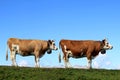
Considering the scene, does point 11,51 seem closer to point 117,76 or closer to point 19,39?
point 19,39

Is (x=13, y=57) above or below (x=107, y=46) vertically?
below

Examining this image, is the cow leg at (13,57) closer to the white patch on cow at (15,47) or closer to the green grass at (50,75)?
the white patch on cow at (15,47)

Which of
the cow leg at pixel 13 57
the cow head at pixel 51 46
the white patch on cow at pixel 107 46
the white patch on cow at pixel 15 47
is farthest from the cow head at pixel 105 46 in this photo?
the cow leg at pixel 13 57

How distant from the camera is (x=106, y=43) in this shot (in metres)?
38.3

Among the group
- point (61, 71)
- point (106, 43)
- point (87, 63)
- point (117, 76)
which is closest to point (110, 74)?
point (117, 76)

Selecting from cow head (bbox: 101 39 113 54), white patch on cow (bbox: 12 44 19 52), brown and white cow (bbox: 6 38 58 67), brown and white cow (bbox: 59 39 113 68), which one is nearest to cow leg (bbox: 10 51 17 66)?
brown and white cow (bbox: 6 38 58 67)

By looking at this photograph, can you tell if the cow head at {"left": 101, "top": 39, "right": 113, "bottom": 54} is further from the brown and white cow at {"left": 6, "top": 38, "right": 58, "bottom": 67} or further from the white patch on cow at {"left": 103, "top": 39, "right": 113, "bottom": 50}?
the brown and white cow at {"left": 6, "top": 38, "right": 58, "bottom": 67}

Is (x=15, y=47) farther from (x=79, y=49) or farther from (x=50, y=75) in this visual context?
(x=50, y=75)

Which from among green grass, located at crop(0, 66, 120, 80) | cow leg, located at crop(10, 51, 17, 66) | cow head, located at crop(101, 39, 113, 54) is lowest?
green grass, located at crop(0, 66, 120, 80)

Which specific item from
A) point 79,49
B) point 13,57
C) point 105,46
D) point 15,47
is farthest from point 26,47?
point 105,46

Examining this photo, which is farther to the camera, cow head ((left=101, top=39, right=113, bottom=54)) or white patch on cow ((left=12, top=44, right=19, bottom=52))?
cow head ((left=101, top=39, right=113, bottom=54))

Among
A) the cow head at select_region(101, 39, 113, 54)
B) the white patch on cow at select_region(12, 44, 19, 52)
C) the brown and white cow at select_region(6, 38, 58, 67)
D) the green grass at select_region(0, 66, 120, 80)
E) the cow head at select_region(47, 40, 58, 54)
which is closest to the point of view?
the green grass at select_region(0, 66, 120, 80)

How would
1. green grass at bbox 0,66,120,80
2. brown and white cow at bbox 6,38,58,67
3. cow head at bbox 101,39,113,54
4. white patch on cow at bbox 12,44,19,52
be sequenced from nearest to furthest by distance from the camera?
green grass at bbox 0,66,120,80 < brown and white cow at bbox 6,38,58,67 < white patch on cow at bbox 12,44,19,52 < cow head at bbox 101,39,113,54

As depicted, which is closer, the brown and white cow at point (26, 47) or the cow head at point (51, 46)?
the brown and white cow at point (26, 47)
